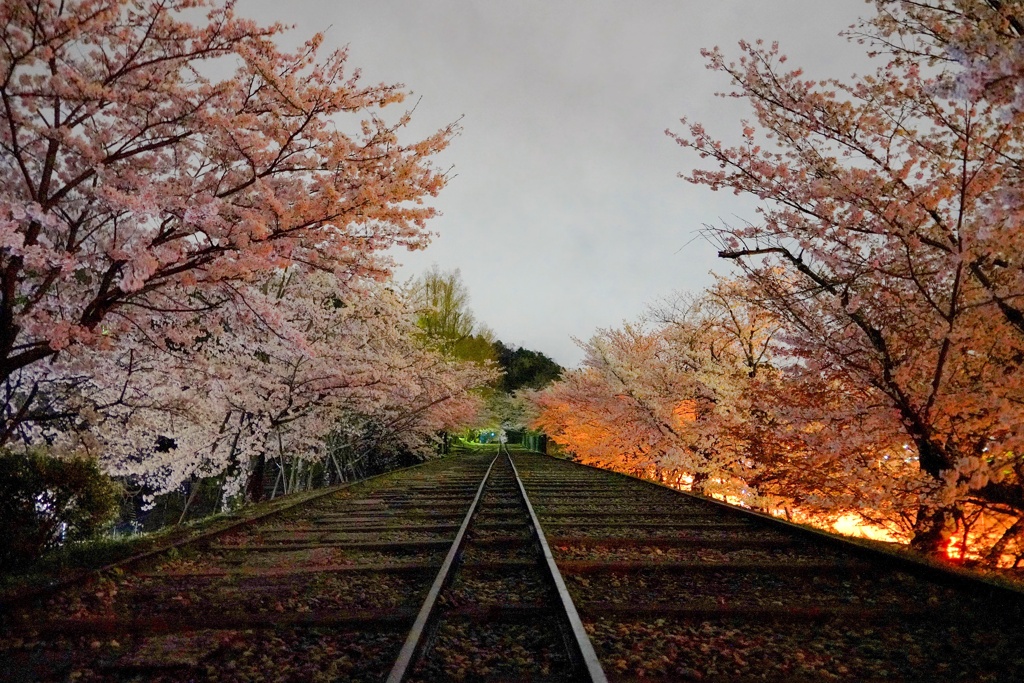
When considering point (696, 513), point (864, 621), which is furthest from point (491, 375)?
point (864, 621)

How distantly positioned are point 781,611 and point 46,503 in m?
7.10

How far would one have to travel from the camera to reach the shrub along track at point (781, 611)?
3.15m

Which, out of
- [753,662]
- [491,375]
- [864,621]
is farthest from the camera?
[491,375]

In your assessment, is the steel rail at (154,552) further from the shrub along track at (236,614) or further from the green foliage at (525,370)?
the green foliage at (525,370)

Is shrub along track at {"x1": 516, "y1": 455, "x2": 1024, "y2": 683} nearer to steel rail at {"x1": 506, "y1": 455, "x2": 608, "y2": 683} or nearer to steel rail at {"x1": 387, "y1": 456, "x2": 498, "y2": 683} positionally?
steel rail at {"x1": 506, "y1": 455, "x2": 608, "y2": 683}

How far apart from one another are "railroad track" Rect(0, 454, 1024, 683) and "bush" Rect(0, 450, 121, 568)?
1.19m

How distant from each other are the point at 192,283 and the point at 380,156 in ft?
7.75

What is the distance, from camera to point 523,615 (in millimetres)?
3941

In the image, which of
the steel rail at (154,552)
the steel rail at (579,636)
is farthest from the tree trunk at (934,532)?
the steel rail at (154,552)

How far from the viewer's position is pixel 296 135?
18.3ft

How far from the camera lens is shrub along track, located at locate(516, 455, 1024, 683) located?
3.15 meters

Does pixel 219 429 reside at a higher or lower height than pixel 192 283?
lower

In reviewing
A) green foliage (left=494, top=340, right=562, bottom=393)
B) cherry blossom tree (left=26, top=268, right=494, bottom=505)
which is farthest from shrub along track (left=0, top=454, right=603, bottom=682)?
green foliage (left=494, top=340, right=562, bottom=393)

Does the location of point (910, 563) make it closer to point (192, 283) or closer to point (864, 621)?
point (864, 621)
